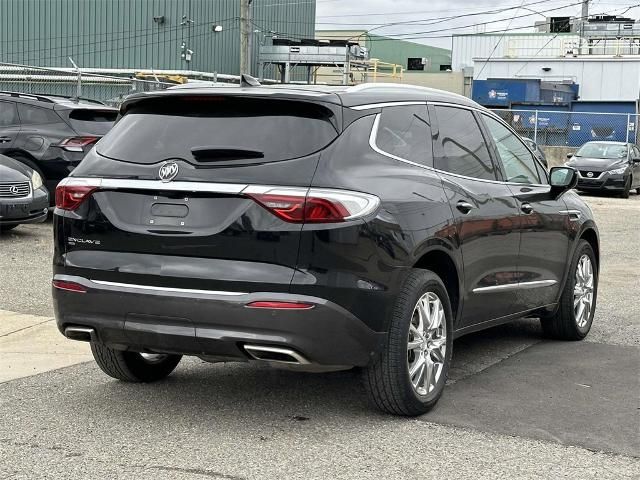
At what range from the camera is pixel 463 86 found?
58.4 m

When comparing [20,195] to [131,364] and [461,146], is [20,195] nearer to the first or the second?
[131,364]

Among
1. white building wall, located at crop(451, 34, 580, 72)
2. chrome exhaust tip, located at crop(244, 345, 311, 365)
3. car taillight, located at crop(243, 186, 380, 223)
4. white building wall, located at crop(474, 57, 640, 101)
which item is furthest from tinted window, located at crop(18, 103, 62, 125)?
white building wall, located at crop(451, 34, 580, 72)

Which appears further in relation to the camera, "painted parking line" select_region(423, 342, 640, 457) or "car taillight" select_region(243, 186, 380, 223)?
"painted parking line" select_region(423, 342, 640, 457)

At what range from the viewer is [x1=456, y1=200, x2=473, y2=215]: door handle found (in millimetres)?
5746

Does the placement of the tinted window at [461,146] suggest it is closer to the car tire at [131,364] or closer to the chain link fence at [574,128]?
the car tire at [131,364]

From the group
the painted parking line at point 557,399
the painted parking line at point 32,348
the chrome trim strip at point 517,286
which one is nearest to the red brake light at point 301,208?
the painted parking line at point 557,399

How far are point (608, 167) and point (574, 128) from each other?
1282 centimetres

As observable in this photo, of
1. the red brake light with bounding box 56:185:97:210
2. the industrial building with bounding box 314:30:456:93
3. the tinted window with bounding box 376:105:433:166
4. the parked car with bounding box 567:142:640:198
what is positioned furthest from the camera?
the industrial building with bounding box 314:30:456:93

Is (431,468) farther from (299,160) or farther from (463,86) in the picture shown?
(463,86)

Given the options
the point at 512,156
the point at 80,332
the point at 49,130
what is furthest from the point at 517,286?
the point at 49,130

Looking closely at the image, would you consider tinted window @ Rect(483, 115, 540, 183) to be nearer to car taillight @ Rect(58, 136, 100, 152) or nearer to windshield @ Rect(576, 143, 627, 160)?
car taillight @ Rect(58, 136, 100, 152)

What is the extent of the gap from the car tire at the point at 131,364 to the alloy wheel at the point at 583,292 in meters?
3.13

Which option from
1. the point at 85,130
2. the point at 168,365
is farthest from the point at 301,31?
the point at 168,365

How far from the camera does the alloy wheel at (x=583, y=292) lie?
7.56 m
